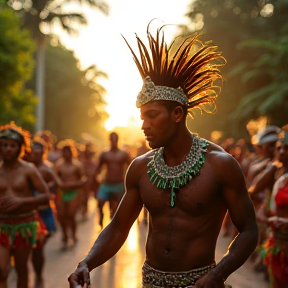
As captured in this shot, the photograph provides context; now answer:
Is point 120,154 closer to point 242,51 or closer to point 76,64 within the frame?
point 242,51

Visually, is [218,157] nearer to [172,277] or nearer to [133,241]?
[172,277]

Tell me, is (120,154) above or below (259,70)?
below

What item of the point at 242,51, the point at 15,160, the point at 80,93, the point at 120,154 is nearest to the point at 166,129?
the point at 15,160

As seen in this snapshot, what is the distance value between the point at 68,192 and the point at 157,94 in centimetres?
840

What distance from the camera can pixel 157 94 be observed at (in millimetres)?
3672

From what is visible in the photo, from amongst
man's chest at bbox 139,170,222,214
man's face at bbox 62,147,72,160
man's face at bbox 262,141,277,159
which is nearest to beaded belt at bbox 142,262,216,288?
man's chest at bbox 139,170,222,214

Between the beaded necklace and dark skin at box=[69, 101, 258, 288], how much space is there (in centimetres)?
3

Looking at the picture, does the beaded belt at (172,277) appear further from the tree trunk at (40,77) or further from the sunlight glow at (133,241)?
the tree trunk at (40,77)

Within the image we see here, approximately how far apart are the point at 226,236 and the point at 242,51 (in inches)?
713

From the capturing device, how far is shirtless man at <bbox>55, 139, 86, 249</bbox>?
11648mm

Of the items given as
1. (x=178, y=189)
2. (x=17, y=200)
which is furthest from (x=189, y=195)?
(x=17, y=200)

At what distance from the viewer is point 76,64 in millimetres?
60031

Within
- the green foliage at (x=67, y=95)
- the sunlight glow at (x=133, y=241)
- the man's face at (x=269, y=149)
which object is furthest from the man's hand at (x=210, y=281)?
the green foliage at (x=67, y=95)

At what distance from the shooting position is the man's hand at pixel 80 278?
3.32 m
